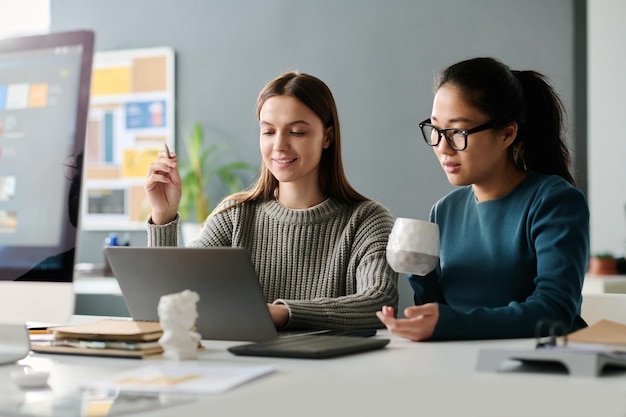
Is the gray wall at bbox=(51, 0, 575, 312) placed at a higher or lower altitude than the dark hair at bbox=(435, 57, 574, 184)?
higher

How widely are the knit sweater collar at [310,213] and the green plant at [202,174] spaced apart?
2792 mm

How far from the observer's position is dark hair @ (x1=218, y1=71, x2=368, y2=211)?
2041 millimetres

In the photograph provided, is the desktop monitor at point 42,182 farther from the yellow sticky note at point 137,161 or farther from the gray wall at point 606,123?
the yellow sticky note at point 137,161

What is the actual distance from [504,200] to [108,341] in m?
0.90

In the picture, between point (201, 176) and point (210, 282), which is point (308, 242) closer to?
point (210, 282)

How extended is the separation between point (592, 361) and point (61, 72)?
0.82 metres

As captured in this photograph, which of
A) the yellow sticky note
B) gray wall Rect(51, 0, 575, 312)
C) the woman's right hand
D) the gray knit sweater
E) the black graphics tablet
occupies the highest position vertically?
gray wall Rect(51, 0, 575, 312)

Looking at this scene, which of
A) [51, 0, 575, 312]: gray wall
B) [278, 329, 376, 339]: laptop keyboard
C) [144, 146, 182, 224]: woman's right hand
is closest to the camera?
[278, 329, 376, 339]: laptop keyboard

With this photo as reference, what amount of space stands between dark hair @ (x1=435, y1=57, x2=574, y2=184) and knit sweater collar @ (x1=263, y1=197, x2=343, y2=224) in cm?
42

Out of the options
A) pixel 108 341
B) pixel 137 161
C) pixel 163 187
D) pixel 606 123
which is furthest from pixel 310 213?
pixel 137 161

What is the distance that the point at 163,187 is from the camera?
191cm

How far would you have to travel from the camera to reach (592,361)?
0.97 meters

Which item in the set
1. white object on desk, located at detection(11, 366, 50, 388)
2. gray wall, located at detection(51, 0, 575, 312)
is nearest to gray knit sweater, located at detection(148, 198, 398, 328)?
white object on desk, located at detection(11, 366, 50, 388)

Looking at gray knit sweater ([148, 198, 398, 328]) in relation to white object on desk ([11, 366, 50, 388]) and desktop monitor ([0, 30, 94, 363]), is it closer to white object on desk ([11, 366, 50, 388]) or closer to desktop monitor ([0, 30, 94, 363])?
desktop monitor ([0, 30, 94, 363])
